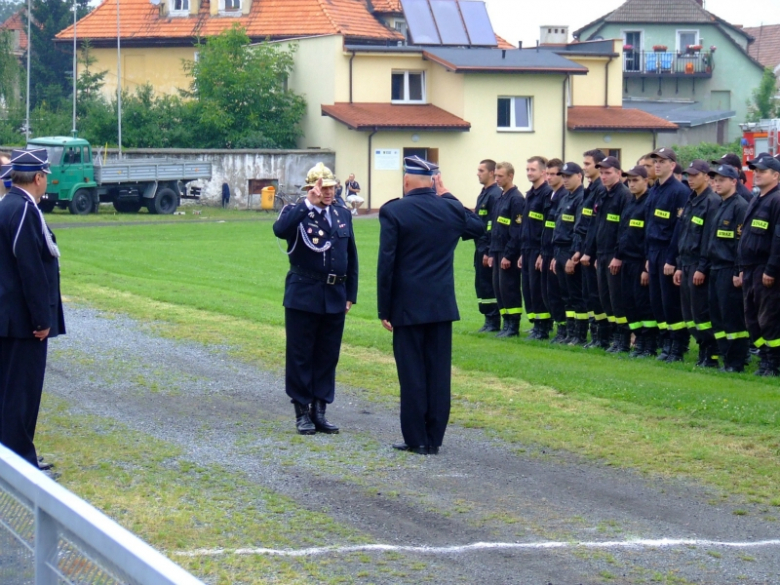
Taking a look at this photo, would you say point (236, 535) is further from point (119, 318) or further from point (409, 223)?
point (119, 318)

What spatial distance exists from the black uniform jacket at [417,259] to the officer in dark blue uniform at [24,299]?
238 cm

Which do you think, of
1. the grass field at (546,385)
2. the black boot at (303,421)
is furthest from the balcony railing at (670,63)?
the black boot at (303,421)

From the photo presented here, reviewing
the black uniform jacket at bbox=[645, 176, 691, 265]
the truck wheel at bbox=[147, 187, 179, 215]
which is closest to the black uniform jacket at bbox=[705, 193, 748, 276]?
the black uniform jacket at bbox=[645, 176, 691, 265]

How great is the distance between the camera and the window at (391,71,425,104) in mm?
50438

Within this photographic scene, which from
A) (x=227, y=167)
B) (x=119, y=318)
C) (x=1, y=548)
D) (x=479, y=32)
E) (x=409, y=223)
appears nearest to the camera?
(x=1, y=548)


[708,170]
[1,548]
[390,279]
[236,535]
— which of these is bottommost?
[236,535]

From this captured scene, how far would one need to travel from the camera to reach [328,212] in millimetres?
8992

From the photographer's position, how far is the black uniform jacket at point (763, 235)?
1133 cm

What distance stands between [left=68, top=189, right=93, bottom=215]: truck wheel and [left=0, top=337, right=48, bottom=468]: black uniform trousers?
35.0 m

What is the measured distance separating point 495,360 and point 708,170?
2983 mm

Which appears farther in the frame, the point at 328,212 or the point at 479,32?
the point at 479,32

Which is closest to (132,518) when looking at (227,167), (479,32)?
(227,167)

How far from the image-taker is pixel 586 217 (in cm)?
1370

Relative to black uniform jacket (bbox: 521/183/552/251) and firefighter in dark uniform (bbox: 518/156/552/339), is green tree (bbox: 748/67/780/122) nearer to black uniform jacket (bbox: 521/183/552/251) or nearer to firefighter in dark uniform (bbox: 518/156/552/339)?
firefighter in dark uniform (bbox: 518/156/552/339)
